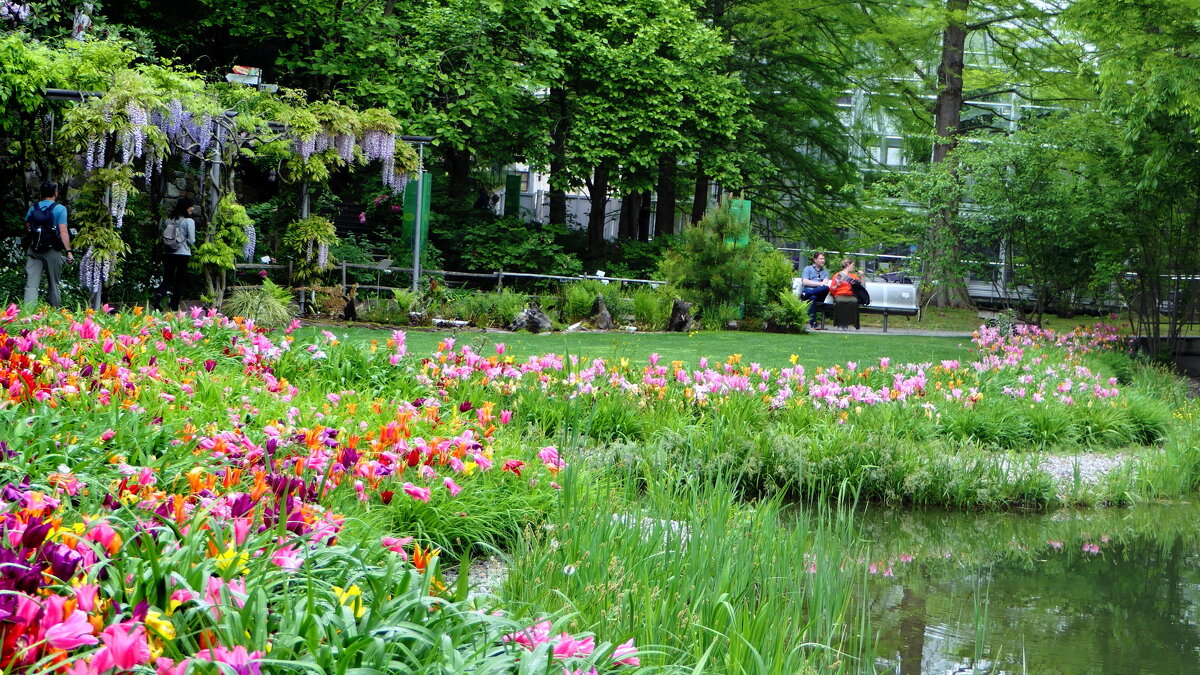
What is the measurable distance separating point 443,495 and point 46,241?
9612mm

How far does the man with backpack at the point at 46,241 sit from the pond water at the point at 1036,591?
30.6ft

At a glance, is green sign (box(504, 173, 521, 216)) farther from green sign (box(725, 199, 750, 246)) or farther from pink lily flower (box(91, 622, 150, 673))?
pink lily flower (box(91, 622, 150, 673))

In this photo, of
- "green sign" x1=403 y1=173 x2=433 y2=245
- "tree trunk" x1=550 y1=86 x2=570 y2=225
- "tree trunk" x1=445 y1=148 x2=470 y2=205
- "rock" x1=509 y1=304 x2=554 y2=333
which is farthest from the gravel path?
"tree trunk" x1=445 y1=148 x2=470 y2=205

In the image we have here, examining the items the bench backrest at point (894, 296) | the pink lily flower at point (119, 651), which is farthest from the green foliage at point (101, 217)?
the pink lily flower at point (119, 651)

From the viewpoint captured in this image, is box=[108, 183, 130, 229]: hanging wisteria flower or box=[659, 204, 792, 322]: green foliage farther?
box=[659, 204, 792, 322]: green foliage

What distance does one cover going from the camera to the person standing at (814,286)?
18688 mm

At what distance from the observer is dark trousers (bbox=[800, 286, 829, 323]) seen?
18.7 metres

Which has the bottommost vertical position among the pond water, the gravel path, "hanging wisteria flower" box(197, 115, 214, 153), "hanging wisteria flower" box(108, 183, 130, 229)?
the pond water

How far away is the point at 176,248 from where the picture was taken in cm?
1366

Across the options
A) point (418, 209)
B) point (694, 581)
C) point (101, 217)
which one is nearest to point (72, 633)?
point (694, 581)

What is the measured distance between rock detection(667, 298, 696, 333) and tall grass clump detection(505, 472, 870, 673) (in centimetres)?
1244

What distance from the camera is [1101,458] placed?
8.27 m

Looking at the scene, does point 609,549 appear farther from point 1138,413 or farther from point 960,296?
point 960,296

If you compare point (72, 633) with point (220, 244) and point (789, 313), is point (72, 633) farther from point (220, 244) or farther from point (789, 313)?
point (789, 313)
